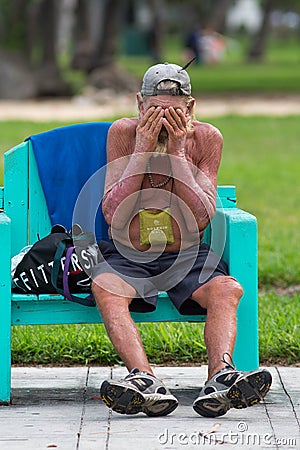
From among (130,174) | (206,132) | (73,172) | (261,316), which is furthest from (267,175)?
(130,174)

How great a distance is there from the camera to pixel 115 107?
20.9 m

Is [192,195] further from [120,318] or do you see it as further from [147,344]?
[147,344]

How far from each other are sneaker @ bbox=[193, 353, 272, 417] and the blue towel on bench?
131 centimetres

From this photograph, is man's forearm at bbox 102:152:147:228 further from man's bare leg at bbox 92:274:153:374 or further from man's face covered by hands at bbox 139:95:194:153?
man's bare leg at bbox 92:274:153:374

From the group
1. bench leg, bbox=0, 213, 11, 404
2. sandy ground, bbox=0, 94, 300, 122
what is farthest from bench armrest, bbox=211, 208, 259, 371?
sandy ground, bbox=0, 94, 300, 122

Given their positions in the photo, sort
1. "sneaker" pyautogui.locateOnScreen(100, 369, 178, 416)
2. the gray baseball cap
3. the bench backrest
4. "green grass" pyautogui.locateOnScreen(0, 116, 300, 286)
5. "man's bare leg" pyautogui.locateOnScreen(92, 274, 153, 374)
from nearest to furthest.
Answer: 1. "sneaker" pyautogui.locateOnScreen(100, 369, 178, 416)
2. "man's bare leg" pyautogui.locateOnScreen(92, 274, 153, 374)
3. the gray baseball cap
4. the bench backrest
5. "green grass" pyautogui.locateOnScreen(0, 116, 300, 286)

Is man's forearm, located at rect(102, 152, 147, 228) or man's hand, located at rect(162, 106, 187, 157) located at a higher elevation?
man's hand, located at rect(162, 106, 187, 157)

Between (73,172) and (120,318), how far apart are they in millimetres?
1147

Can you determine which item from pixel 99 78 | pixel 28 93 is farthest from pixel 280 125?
pixel 28 93

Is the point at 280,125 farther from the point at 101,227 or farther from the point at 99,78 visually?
the point at 101,227

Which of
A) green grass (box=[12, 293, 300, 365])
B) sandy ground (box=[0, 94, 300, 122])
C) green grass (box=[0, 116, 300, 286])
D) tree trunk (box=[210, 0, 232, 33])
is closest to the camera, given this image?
green grass (box=[12, 293, 300, 365])

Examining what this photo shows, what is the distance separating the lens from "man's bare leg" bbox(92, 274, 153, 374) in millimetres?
4223

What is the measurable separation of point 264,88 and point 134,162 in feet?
77.4

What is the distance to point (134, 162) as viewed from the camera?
4.59 metres
